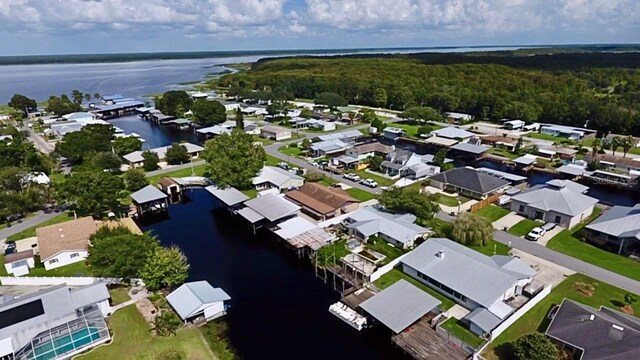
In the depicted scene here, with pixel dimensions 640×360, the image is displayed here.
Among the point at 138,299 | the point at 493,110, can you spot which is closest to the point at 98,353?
the point at 138,299

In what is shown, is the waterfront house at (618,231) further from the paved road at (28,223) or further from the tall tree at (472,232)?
the paved road at (28,223)

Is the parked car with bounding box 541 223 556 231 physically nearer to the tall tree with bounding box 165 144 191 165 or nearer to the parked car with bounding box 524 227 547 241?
the parked car with bounding box 524 227 547 241

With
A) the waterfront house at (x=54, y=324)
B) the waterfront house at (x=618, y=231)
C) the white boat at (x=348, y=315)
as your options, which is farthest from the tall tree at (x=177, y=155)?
the waterfront house at (x=618, y=231)

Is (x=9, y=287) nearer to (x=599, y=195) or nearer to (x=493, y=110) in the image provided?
(x=599, y=195)

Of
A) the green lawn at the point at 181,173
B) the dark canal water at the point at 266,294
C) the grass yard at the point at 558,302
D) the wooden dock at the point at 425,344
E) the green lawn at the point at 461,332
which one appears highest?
the green lawn at the point at 181,173

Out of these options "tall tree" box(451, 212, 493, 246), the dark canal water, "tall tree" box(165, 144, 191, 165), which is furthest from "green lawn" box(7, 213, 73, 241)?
"tall tree" box(451, 212, 493, 246)
